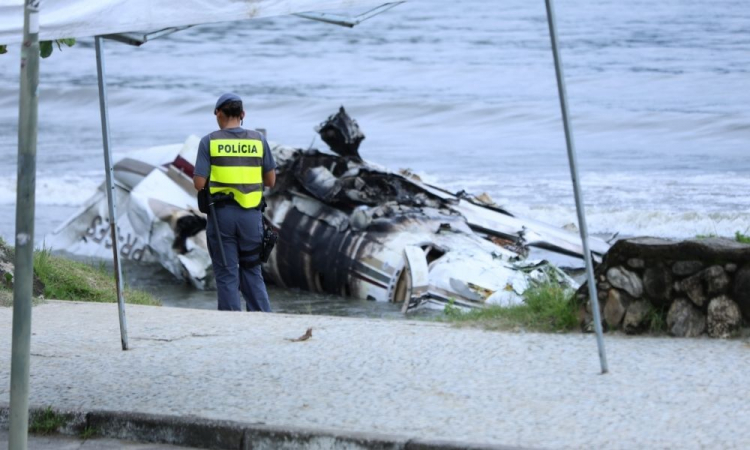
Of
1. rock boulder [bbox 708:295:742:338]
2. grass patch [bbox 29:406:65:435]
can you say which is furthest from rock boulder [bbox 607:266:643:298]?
grass patch [bbox 29:406:65:435]

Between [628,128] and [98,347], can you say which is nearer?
A: [98,347]

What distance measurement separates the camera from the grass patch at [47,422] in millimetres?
6129

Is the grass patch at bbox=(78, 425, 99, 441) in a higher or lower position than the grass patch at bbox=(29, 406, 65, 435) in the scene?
lower

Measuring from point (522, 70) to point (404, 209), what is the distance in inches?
1126

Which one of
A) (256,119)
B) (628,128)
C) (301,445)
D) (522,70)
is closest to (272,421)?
(301,445)

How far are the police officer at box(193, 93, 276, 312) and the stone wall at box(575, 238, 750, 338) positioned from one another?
9.54 ft

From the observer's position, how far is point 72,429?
6.12 metres

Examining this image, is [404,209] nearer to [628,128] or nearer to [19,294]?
[19,294]

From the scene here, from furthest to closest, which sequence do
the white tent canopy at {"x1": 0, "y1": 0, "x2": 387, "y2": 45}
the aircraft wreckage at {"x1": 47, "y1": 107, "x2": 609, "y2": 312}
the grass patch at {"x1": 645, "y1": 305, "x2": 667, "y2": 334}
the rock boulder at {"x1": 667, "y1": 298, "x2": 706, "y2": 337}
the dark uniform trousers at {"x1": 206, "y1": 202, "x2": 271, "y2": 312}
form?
the aircraft wreckage at {"x1": 47, "y1": 107, "x2": 609, "y2": 312} → the dark uniform trousers at {"x1": 206, "y1": 202, "x2": 271, "y2": 312} → the grass patch at {"x1": 645, "y1": 305, "x2": 667, "y2": 334} → the rock boulder at {"x1": 667, "y1": 298, "x2": 706, "y2": 337} → the white tent canopy at {"x1": 0, "y1": 0, "x2": 387, "y2": 45}

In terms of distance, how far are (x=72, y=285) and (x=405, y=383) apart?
4.87 meters

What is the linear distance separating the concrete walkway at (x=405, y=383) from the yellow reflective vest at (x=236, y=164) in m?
1.27

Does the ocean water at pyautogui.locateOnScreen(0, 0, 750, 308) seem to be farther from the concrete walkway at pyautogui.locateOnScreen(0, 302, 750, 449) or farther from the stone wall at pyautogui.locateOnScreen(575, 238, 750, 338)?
the stone wall at pyautogui.locateOnScreen(575, 238, 750, 338)

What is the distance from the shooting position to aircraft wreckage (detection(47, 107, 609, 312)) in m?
11.6

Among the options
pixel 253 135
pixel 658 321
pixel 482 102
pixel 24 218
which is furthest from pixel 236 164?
pixel 482 102
